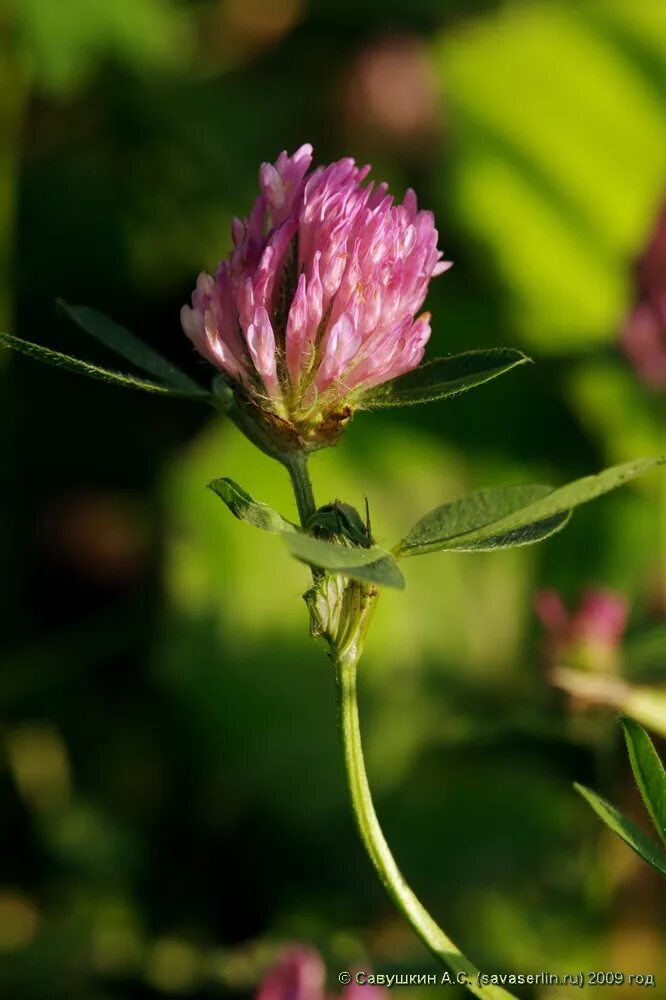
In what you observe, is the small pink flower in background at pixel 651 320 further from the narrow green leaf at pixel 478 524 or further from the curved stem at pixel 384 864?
the curved stem at pixel 384 864

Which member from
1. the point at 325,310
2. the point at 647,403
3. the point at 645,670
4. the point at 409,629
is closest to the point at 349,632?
the point at 325,310

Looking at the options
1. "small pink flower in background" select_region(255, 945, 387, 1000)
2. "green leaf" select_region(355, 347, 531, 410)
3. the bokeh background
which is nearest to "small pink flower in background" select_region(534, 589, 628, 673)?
the bokeh background

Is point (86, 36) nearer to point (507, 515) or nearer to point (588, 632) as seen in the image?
point (588, 632)

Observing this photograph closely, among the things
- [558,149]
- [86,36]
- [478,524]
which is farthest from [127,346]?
[558,149]

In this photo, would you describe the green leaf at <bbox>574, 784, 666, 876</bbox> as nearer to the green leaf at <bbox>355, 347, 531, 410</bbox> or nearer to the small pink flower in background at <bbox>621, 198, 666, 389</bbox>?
the green leaf at <bbox>355, 347, 531, 410</bbox>

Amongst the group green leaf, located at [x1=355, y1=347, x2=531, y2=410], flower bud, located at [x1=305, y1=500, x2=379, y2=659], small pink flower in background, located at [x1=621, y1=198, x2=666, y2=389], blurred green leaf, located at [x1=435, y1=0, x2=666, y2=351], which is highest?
blurred green leaf, located at [x1=435, y1=0, x2=666, y2=351]

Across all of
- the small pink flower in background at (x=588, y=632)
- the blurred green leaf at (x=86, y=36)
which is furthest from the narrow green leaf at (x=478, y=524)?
the blurred green leaf at (x=86, y=36)

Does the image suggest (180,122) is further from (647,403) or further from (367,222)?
(367,222)
